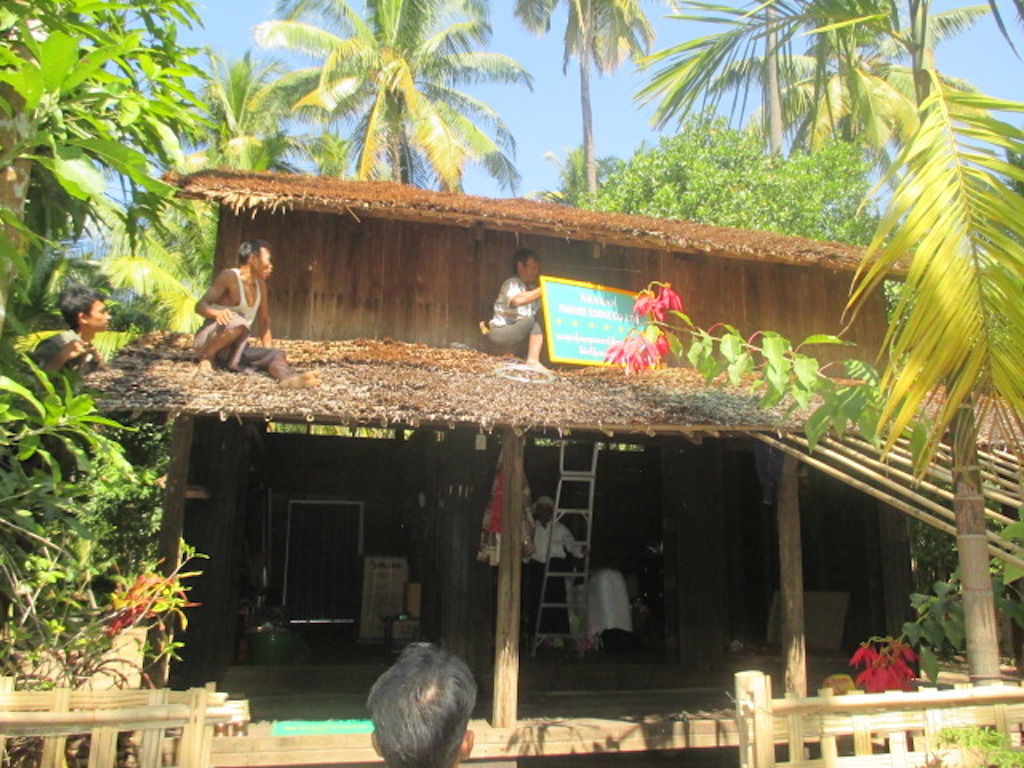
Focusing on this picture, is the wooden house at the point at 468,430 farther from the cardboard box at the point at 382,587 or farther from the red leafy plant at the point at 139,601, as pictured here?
the red leafy plant at the point at 139,601

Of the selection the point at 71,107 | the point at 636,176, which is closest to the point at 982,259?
the point at 71,107

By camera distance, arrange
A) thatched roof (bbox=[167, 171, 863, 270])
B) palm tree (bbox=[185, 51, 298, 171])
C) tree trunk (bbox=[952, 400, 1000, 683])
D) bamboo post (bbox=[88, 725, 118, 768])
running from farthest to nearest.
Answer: palm tree (bbox=[185, 51, 298, 171]) < thatched roof (bbox=[167, 171, 863, 270]) < tree trunk (bbox=[952, 400, 1000, 683]) < bamboo post (bbox=[88, 725, 118, 768])

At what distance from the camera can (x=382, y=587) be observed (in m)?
9.78

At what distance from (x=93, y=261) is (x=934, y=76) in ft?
51.7

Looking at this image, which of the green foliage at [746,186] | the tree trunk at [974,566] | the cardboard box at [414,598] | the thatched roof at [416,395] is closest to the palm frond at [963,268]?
the tree trunk at [974,566]

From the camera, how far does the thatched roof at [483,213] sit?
7340mm

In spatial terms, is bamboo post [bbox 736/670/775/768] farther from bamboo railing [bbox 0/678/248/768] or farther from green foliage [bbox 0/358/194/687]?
green foliage [bbox 0/358/194/687]

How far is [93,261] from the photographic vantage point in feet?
52.3

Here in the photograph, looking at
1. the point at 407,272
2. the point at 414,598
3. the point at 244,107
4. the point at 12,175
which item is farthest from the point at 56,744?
the point at 244,107

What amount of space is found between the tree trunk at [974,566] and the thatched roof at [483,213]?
15.5 ft

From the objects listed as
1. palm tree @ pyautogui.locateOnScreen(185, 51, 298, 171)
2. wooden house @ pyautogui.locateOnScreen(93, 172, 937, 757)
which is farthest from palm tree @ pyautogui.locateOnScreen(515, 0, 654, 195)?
wooden house @ pyautogui.locateOnScreen(93, 172, 937, 757)

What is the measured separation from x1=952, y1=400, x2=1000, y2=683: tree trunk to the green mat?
407 cm

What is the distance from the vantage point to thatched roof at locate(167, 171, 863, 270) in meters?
7.34

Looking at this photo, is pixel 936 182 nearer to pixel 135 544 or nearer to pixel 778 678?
pixel 778 678
